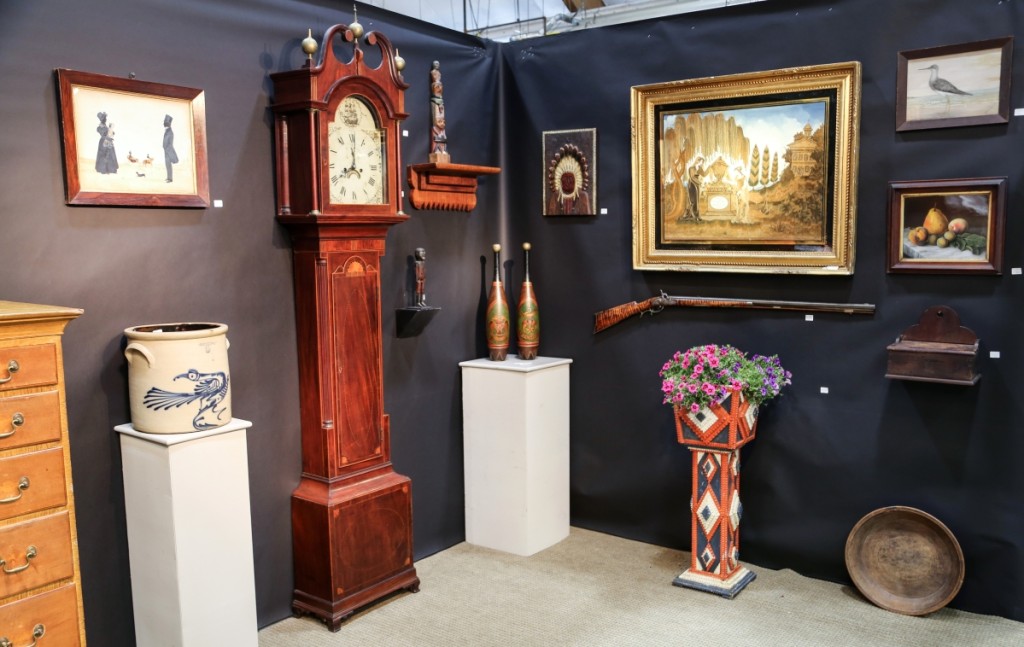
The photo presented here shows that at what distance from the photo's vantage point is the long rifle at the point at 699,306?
358 cm

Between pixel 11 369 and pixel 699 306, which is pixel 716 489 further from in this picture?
→ pixel 11 369

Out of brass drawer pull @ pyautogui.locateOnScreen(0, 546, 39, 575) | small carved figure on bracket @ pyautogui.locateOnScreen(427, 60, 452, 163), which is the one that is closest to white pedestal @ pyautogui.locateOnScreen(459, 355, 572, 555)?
small carved figure on bracket @ pyautogui.locateOnScreen(427, 60, 452, 163)

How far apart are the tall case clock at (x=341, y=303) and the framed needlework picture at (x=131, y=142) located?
14.3 inches

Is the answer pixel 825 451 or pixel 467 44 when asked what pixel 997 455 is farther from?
pixel 467 44

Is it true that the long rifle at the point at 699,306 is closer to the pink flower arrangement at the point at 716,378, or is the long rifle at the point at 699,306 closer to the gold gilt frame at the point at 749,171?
the gold gilt frame at the point at 749,171

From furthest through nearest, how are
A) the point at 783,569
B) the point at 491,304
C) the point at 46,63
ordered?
the point at 491,304 → the point at 783,569 → the point at 46,63

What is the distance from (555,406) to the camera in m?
4.22

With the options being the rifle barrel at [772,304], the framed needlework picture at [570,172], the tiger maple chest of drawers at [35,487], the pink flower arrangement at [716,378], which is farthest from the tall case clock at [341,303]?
the rifle barrel at [772,304]

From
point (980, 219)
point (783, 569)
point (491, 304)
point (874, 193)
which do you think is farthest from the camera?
point (491, 304)

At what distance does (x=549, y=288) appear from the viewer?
443 centimetres

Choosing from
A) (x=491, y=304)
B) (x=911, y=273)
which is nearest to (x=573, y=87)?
(x=491, y=304)

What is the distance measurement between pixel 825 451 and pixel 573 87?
2.07m

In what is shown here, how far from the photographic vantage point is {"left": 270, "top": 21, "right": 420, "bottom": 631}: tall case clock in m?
3.27

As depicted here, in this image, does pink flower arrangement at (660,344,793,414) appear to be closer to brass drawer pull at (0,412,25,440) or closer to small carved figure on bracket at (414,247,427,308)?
small carved figure on bracket at (414,247,427,308)
